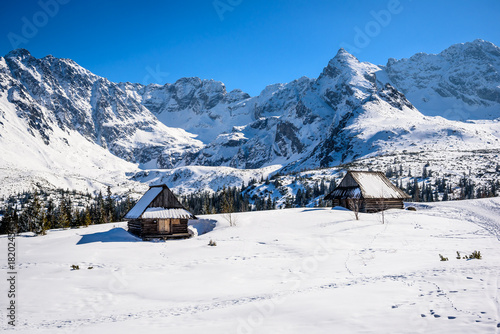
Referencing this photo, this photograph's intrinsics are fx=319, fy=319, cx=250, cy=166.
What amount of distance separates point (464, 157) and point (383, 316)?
547ft

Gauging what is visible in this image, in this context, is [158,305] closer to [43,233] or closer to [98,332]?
[98,332]

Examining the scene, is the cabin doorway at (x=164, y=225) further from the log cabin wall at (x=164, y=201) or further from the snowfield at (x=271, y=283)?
the snowfield at (x=271, y=283)

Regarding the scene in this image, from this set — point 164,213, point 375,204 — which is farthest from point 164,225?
point 375,204

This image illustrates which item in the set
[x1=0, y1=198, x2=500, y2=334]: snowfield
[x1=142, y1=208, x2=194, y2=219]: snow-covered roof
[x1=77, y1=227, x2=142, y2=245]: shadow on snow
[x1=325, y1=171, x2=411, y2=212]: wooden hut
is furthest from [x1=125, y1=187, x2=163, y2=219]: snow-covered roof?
[x1=325, y1=171, x2=411, y2=212]: wooden hut

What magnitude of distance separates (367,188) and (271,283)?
35368 millimetres

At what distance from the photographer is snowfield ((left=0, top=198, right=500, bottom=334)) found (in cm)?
912

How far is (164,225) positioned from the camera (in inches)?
1377

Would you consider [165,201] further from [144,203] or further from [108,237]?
[108,237]

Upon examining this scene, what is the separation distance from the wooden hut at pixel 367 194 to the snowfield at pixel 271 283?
15182 millimetres

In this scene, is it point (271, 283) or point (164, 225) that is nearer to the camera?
point (271, 283)

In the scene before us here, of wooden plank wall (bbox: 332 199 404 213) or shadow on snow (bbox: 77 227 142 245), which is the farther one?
wooden plank wall (bbox: 332 199 404 213)

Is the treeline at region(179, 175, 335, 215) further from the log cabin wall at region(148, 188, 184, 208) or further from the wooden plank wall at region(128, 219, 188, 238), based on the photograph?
the wooden plank wall at region(128, 219, 188, 238)

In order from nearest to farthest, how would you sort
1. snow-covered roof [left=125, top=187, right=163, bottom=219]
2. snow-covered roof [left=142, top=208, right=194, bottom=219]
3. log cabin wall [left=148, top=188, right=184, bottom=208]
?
snow-covered roof [left=142, top=208, right=194, bottom=219]
snow-covered roof [left=125, top=187, right=163, bottom=219]
log cabin wall [left=148, top=188, right=184, bottom=208]

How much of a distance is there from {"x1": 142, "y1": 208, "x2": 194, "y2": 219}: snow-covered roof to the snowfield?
17.3 ft
